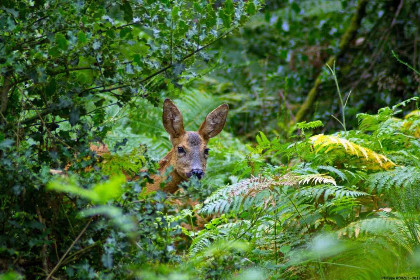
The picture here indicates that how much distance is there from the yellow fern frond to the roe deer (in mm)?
1365

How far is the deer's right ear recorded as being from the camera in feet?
17.6

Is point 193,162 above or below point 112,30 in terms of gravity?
above

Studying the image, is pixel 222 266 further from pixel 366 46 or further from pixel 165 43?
pixel 366 46

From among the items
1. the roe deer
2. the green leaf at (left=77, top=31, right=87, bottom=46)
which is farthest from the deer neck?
the green leaf at (left=77, top=31, right=87, bottom=46)

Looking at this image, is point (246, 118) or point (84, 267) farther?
point (246, 118)

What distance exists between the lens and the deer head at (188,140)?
537 cm

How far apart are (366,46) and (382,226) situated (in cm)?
561

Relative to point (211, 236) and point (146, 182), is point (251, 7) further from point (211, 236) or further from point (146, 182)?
point (211, 236)

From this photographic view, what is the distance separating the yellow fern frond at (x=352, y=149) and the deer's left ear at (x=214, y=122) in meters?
1.43

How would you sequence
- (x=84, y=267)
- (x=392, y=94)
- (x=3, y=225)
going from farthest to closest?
(x=392, y=94)
(x=3, y=225)
(x=84, y=267)

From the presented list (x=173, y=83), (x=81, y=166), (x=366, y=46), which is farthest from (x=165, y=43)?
(x=366, y=46)

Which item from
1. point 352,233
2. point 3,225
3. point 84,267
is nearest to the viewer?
point 84,267

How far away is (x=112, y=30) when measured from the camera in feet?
10.8

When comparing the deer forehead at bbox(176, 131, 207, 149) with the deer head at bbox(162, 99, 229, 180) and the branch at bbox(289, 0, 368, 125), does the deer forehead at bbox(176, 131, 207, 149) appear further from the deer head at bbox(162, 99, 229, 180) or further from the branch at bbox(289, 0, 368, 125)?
the branch at bbox(289, 0, 368, 125)
